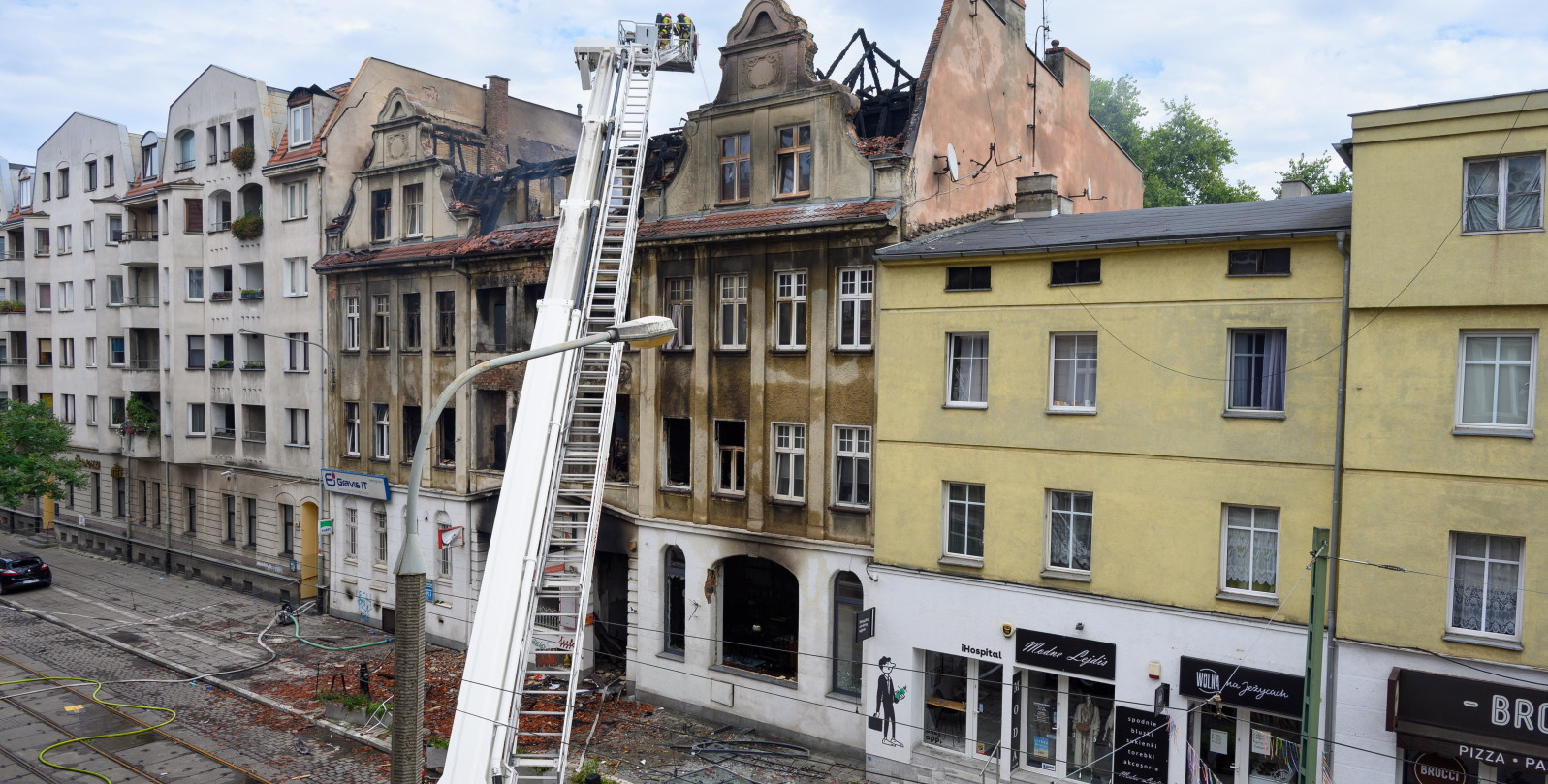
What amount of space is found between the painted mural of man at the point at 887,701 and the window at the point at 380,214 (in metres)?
22.7

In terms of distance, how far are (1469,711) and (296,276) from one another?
36.5 meters

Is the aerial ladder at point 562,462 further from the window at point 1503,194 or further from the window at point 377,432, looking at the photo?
the window at point 1503,194

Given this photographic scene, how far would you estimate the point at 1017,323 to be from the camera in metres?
19.5

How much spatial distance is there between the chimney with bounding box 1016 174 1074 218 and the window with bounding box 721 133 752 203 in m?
6.45

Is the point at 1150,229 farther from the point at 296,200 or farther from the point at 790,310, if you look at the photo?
the point at 296,200

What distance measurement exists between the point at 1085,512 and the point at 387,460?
76.9 ft

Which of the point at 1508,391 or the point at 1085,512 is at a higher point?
the point at 1508,391

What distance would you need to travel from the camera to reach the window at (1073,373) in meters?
18.9

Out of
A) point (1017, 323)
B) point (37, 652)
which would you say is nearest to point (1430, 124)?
point (1017, 323)

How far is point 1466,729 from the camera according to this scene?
586 inches

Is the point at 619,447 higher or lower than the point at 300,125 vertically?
lower

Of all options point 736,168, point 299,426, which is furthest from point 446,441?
point 736,168

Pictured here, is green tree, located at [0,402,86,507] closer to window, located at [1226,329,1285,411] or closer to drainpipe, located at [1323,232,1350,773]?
window, located at [1226,329,1285,411]

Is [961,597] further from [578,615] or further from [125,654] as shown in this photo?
[125,654]
